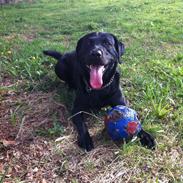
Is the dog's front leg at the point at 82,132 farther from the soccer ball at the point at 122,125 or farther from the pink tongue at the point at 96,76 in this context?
the pink tongue at the point at 96,76

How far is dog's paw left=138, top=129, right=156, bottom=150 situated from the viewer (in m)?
3.37

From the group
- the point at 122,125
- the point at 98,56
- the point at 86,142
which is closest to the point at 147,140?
the point at 122,125

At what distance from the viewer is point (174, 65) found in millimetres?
5305

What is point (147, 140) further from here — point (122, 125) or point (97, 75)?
point (97, 75)

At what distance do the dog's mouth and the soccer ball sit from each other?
43cm

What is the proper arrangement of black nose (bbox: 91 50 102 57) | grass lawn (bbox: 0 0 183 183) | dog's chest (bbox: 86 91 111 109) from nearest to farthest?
grass lawn (bbox: 0 0 183 183) < black nose (bbox: 91 50 102 57) < dog's chest (bbox: 86 91 111 109)

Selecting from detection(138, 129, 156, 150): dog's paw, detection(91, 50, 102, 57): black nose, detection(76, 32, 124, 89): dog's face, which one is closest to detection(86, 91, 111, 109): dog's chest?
detection(76, 32, 124, 89): dog's face

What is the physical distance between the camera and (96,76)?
3.78m

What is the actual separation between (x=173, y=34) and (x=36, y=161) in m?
4.45

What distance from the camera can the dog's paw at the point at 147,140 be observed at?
337 cm

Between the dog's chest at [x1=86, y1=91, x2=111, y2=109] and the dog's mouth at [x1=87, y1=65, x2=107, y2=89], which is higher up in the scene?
the dog's mouth at [x1=87, y1=65, x2=107, y2=89]

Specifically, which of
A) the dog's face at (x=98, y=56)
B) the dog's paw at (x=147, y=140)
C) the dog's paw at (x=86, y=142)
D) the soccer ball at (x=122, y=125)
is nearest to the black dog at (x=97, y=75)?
the dog's face at (x=98, y=56)

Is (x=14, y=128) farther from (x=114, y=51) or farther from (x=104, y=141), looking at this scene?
(x=114, y=51)

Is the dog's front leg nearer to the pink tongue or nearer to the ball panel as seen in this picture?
the ball panel
